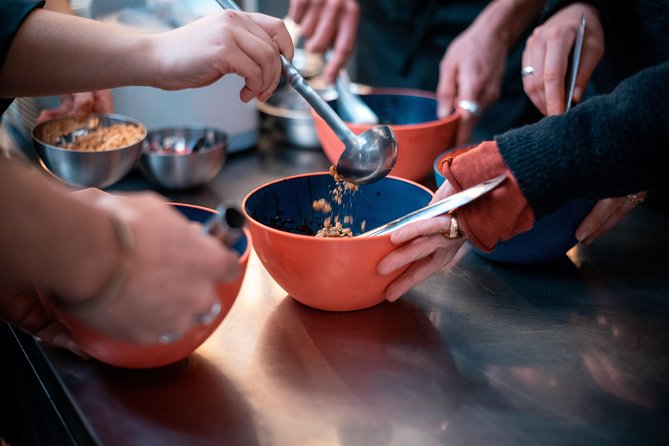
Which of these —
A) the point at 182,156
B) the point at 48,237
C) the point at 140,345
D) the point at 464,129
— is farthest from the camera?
the point at 464,129

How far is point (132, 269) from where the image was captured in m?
0.55

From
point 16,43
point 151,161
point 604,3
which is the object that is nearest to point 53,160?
point 151,161

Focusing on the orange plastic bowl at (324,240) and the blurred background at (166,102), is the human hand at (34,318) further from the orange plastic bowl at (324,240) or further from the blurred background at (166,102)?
the blurred background at (166,102)

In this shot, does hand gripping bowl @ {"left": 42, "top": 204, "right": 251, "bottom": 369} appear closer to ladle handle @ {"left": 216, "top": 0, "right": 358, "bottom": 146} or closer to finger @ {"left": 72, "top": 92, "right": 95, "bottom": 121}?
ladle handle @ {"left": 216, "top": 0, "right": 358, "bottom": 146}

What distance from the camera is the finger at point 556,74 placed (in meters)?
0.99

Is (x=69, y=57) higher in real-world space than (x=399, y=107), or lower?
higher

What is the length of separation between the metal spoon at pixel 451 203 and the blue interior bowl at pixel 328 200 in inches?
3.8

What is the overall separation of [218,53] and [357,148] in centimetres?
25

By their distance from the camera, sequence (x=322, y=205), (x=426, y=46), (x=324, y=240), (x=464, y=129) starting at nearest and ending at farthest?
(x=324, y=240) → (x=322, y=205) → (x=464, y=129) → (x=426, y=46)

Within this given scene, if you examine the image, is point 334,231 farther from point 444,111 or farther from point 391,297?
point 444,111

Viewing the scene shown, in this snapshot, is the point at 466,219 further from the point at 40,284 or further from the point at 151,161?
the point at 151,161

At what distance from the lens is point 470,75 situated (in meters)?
1.29

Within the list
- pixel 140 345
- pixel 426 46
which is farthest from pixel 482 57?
pixel 140 345

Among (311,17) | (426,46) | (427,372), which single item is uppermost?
(311,17)
